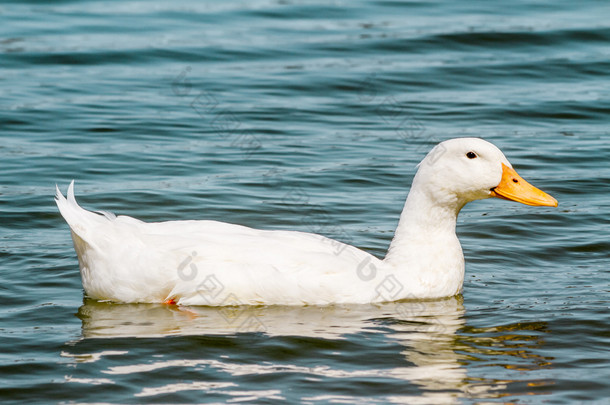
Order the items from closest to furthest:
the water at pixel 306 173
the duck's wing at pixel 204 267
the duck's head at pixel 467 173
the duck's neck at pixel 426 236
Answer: the water at pixel 306 173 → the duck's wing at pixel 204 267 → the duck's head at pixel 467 173 → the duck's neck at pixel 426 236

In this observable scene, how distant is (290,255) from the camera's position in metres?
7.76

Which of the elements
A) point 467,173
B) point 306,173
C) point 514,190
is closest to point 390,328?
point 467,173

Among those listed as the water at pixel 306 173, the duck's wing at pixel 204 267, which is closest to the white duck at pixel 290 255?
the duck's wing at pixel 204 267

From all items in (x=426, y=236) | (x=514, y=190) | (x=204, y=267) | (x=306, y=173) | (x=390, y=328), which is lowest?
(x=390, y=328)

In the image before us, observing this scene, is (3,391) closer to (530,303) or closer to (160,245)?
(160,245)

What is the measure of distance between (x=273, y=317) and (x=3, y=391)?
82.5 inches

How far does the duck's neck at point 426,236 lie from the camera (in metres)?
8.13

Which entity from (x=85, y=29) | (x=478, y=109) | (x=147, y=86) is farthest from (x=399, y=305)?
(x=85, y=29)

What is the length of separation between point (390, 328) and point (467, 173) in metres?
1.36

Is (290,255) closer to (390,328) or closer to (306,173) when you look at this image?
(390,328)

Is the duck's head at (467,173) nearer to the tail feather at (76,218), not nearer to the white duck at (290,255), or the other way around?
the white duck at (290,255)

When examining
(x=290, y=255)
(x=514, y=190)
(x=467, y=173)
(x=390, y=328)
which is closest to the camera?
(x=390, y=328)

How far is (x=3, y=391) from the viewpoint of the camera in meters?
6.44

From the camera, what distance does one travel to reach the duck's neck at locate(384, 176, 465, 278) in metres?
8.13
